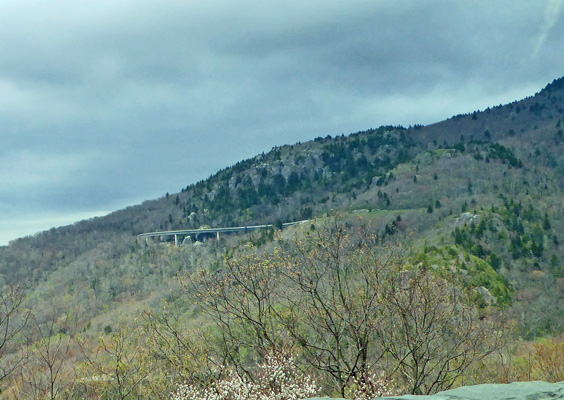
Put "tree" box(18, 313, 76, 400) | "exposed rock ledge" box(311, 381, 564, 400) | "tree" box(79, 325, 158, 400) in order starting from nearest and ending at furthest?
1. "exposed rock ledge" box(311, 381, 564, 400)
2. "tree" box(18, 313, 76, 400)
3. "tree" box(79, 325, 158, 400)

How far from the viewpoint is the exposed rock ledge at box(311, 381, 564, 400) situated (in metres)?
6.77

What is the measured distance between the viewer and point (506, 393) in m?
6.88

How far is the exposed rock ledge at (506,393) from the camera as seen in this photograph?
22.2ft

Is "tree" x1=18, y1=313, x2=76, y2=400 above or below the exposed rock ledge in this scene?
below

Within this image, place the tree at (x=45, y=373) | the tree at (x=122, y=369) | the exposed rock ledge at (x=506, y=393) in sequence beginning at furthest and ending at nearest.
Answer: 1. the tree at (x=122, y=369)
2. the tree at (x=45, y=373)
3. the exposed rock ledge at (x=506, y=393)

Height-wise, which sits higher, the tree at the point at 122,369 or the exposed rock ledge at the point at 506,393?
the exposed rock ledge at the point at 506,393

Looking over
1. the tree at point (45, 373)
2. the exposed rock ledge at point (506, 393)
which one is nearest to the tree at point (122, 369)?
the tree at point (45, 373)

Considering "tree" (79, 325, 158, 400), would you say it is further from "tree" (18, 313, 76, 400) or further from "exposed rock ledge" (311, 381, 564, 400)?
"exposed rock ledge" (311, 381, 564, 400)

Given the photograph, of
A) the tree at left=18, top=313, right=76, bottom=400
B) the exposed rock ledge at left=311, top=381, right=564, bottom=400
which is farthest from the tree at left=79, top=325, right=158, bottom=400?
the exposed rock ledge at left=311, top=381, right=564, bottom=400

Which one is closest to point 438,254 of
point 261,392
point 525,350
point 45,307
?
point 525,350

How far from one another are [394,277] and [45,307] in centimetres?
13131

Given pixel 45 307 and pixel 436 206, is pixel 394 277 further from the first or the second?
pixel 436 206

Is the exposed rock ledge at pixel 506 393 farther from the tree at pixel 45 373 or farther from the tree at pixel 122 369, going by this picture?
the tree at pixel 122 369

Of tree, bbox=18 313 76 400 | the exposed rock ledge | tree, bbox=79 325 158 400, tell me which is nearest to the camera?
the exposed rock ledge
